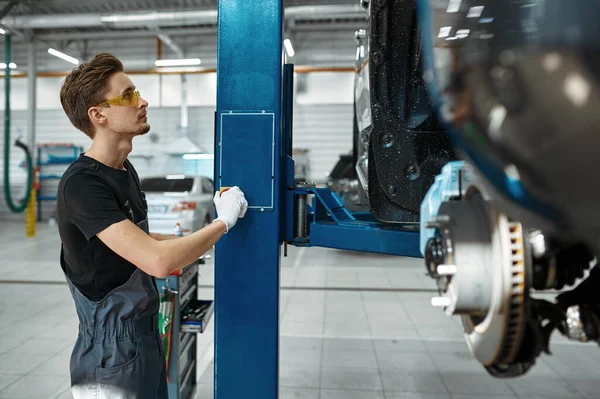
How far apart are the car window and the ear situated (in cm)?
568

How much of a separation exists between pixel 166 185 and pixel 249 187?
585 centimetres

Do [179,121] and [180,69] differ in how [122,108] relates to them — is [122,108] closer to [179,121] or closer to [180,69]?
[179,121]

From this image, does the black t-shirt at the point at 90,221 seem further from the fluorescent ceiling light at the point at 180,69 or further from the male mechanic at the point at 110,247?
the fluorescent ceiling light at the point at 180,69

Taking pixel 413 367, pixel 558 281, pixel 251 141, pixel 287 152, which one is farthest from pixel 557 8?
pixel 413 367

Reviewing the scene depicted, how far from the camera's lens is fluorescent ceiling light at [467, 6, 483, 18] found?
0.57 metres

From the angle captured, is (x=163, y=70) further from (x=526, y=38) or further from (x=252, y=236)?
(x=526, y=38)

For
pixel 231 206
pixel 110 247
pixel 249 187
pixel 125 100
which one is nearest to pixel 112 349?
pixel 110 247

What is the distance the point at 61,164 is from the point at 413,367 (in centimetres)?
1156

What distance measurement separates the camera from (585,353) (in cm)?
299

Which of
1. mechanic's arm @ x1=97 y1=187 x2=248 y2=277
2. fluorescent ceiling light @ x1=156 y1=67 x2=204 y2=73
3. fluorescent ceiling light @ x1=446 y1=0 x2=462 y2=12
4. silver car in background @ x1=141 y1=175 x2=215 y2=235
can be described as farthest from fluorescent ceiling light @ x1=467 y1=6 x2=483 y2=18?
fluorescent ceiling light @ x1=156 y1=67 x2=204 y2=73

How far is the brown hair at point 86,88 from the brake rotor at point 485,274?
1.15 m

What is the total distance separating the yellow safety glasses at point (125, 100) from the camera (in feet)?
4.53

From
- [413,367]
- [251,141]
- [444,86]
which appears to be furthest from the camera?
[413,367]

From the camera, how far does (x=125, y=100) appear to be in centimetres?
140
